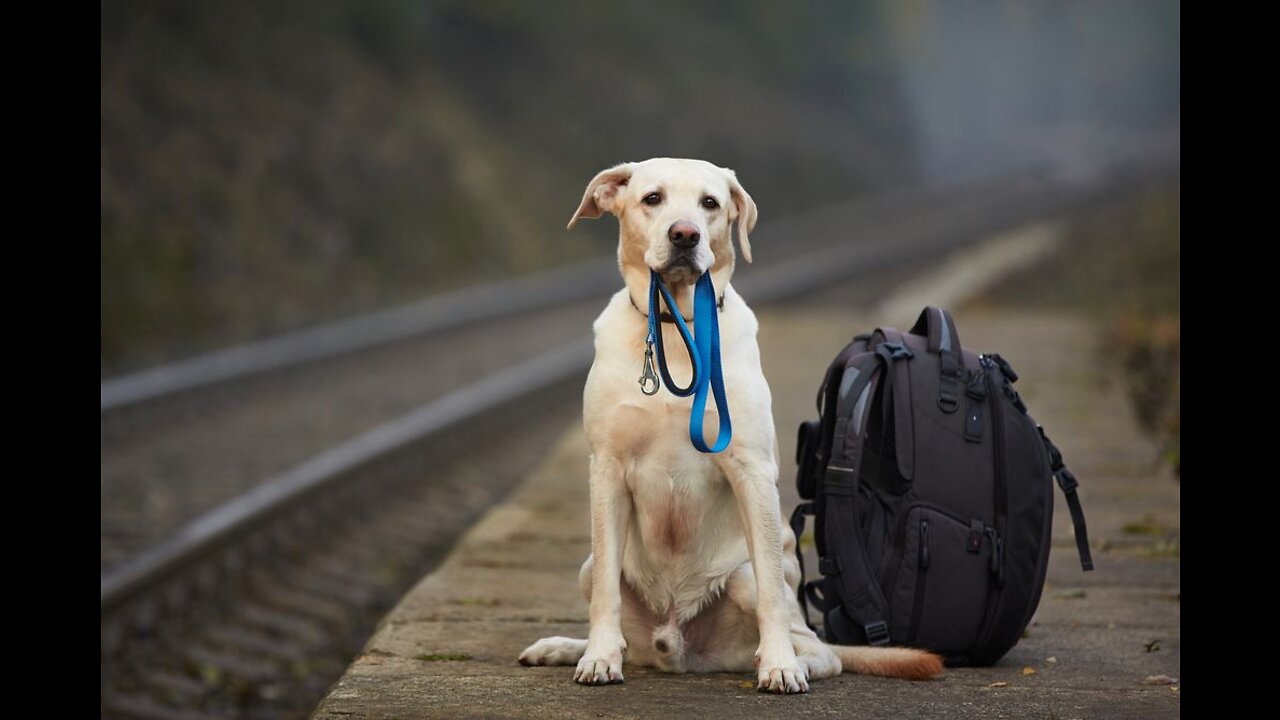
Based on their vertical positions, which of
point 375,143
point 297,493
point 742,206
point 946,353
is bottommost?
point 946,353

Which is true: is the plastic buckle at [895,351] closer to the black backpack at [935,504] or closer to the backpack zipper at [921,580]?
the black backpack at [935,504]

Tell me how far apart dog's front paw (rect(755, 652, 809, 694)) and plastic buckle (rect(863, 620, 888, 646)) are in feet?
1.59

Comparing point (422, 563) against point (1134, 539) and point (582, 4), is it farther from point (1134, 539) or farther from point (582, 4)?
point (582, 4)

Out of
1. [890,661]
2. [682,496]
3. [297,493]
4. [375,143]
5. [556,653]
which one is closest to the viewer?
[682,496]

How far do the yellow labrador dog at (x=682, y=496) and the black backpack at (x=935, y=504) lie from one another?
8.5 inches

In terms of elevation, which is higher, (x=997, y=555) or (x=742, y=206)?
(x=742, y=206)

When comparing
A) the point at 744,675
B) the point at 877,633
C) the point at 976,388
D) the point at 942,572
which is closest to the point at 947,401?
the point at 976,388

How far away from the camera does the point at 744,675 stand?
4125mm

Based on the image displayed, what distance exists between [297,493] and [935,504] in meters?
4.73

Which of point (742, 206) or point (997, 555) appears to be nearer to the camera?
point (742, 206)

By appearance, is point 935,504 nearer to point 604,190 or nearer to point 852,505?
point 852,505

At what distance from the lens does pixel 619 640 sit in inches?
155

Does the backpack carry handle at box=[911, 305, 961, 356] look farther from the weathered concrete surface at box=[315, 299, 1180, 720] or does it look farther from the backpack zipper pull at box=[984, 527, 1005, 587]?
the weathered concrete surface at box=[315, 299, 1180, 720]

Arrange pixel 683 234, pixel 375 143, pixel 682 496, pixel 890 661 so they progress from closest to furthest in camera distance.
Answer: pixel 683 234
pixel 682 496
pixel 890 661
pixel 375 143
